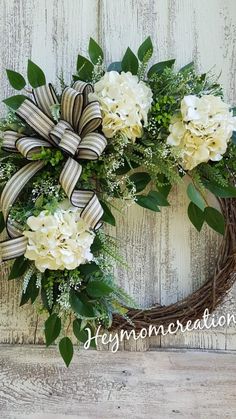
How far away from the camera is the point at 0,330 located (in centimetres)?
129

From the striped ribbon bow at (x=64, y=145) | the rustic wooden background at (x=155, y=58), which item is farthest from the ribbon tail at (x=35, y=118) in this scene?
the rustic wooden background at (x=155, y=58)

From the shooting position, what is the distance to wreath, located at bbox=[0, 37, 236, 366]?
3.63 feet

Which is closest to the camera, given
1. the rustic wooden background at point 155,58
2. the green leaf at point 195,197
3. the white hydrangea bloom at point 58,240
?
the white hydrangea bloom at point 58,240

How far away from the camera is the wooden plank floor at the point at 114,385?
1.27 metres

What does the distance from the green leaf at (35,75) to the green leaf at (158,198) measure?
0.34 metres

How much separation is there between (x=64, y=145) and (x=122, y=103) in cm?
15

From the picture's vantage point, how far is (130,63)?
1222 mm

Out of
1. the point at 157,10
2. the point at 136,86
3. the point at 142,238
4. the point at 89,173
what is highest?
the point at 157,10

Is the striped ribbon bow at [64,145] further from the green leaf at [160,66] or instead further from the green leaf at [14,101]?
the green leaf at [160,66]

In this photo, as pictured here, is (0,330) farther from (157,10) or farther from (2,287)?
(157,10)

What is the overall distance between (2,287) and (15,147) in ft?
1.15

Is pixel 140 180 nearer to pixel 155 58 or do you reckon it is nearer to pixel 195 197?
pixel 195 197

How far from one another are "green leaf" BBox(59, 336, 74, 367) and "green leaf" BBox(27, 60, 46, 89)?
0.56 meters

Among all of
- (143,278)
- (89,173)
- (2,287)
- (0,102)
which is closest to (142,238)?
(143,278)
